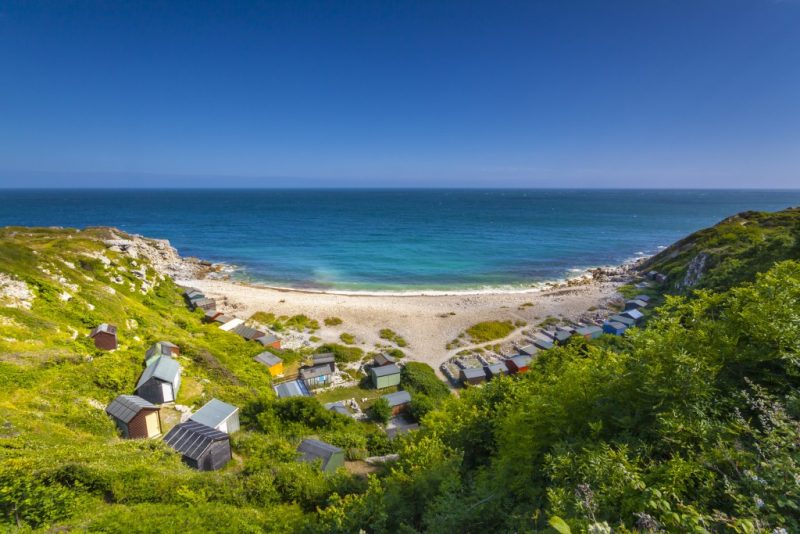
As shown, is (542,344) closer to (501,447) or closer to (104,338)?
(501,447)

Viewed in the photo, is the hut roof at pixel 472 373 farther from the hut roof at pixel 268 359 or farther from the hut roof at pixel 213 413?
the hut roof at pixel 213 413

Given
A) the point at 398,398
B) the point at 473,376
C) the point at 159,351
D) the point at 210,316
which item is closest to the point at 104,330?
the point at 159,351

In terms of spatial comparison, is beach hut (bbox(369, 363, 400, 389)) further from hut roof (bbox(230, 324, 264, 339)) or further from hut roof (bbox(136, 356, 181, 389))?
hut roof (bbox(136, 356, 181, 389))

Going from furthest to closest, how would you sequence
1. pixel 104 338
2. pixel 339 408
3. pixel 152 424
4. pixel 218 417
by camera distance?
pixel 339 408
pixel 104 338
pixel 218 417
pixel 152 424

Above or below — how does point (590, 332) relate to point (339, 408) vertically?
above

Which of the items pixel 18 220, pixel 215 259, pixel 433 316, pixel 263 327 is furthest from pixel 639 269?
pixel 18 220

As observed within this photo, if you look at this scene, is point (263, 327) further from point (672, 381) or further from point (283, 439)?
point (672, 381)

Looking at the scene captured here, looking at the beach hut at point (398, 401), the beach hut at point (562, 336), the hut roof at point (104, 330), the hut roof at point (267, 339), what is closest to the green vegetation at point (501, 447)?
the hut roof at point (104, 330)
